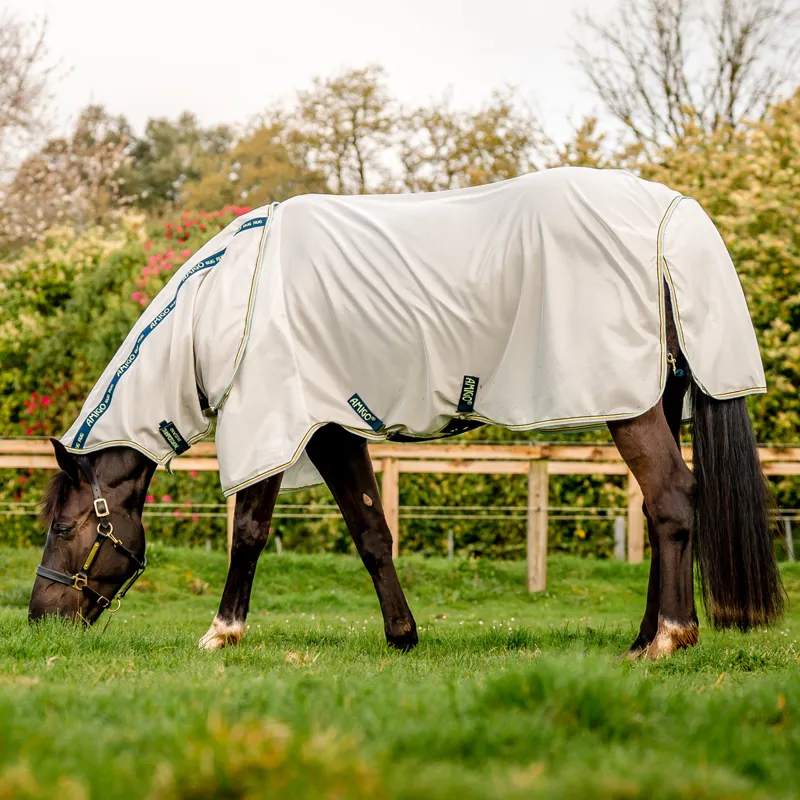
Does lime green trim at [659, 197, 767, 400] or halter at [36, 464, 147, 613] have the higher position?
lime green trim at [659, 197, 767, 400]

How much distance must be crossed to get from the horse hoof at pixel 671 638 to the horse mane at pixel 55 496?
328 cm

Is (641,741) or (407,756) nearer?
(407,756)

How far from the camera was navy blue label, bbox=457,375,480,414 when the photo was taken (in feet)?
16.7

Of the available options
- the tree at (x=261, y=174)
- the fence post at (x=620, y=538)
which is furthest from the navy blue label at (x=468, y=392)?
the tree at (x=261, y=174)

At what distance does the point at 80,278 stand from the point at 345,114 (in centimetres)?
1702

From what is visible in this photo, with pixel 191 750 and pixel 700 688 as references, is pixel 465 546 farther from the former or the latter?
pixel 191 750

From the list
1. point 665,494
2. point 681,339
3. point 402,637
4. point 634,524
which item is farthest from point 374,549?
point 634,524

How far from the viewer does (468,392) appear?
5094mm

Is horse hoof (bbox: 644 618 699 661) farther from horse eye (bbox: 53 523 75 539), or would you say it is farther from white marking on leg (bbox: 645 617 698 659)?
horse eye (bbox: 53 523 75 539)

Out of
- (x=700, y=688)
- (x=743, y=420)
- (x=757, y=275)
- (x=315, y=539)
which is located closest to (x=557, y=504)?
(x=315, y=539)

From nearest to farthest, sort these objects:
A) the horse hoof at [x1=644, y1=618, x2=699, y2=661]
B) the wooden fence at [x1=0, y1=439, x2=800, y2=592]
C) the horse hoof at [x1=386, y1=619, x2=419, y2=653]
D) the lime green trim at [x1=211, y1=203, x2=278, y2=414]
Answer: the horse hoof at [x1=644, y1=618, x2=699, y2=661] → the lime green trim at [x1=211, y1=203, x2=278, y2=414] → the horse hoof at [x1=386, y1=619, x2=419, y2=653] → the wooden fence at [x1=0, y1=439, x2=800, y2=592]

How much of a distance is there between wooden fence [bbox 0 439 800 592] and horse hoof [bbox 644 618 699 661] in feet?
16.4

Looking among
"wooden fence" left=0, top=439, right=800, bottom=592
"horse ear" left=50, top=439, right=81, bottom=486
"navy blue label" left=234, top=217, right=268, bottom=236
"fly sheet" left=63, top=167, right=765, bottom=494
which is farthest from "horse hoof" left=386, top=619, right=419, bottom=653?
"wooden fence" left=0, top=439, right=800, bottom=592

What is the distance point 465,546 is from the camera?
12047mm
